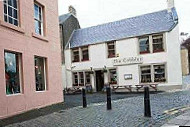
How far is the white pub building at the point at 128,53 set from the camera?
21.5 metres

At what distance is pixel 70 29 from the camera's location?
2875 cm

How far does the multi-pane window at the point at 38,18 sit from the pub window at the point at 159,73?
12.8 m

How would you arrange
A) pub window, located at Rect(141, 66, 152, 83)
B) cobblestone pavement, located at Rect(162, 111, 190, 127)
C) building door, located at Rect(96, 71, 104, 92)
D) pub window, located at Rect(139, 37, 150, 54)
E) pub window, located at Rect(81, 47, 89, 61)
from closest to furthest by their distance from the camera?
cobblestone pavement, located at Rect(162, 111, 190, 127) → pub window, located at Rect(141, 66, 152, 83) → pub window, located at Rect(139, 37, 150, 54) → building door, located at Rect(96, 71, 104, 92) → pub window, located at Rect(81, 47, 89, 61)

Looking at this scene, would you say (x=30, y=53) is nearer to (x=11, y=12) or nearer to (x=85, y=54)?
(x=11, y=12)

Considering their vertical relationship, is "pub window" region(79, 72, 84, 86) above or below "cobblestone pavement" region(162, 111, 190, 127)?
above

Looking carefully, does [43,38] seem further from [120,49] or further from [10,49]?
[120,49]

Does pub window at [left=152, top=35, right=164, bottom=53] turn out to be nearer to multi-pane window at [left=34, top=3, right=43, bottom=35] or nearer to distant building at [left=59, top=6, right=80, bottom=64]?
distant building at [left=59, top=6, right=80, bottom=64]

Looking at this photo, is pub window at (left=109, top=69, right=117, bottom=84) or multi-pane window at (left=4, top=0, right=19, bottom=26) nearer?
multi-pane window at (left=4, top=0, right=19, bottom=26)

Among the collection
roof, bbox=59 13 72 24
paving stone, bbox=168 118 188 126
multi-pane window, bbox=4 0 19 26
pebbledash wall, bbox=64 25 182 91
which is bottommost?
paving stone, bbox=168 118 188 126

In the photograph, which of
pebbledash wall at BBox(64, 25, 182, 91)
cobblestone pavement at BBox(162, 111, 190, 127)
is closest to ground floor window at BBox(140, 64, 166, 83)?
pebbledash wall at BBox(64, 25, 182, 91)

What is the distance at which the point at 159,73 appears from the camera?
21906 mm

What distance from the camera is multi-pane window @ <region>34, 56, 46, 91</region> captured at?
39.7 feet

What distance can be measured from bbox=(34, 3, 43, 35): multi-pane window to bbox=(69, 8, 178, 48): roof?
1218cm

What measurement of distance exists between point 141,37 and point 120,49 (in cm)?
240
